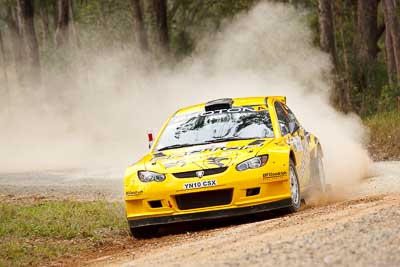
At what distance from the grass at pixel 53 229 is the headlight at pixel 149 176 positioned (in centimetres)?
106

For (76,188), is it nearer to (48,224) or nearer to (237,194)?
(48,224)

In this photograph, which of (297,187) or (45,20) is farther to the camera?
(45,20)

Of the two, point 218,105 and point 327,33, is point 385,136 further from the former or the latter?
point 218,105

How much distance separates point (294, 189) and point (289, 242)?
3592 mm

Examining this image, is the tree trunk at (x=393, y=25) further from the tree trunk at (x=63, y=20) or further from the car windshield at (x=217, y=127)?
the tree trunk at (x=63, y=20)

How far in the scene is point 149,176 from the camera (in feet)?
38.3

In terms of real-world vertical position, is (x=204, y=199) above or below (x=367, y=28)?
below

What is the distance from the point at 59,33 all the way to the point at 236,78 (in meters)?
24.1

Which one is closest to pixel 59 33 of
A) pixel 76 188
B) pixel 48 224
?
pixel 76 188

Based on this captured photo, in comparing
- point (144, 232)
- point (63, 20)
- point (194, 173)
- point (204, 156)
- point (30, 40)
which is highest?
point (63, 20)

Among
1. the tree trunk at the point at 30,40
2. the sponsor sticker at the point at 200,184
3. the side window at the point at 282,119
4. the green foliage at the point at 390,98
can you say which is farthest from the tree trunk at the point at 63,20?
the sponsor sticker at the point at 200,184

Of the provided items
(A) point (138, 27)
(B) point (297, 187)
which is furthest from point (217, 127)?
(A) point (138, 27)

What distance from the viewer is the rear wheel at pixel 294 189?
11.8 meters

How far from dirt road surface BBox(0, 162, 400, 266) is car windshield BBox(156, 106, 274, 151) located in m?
1.11
